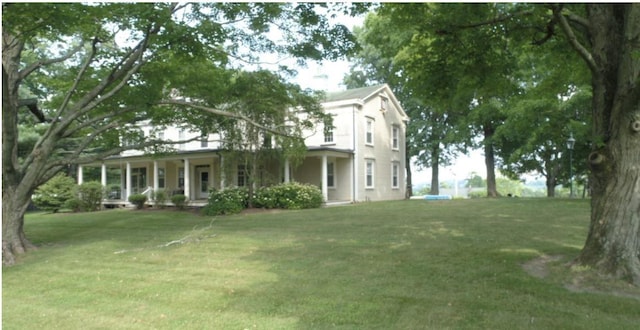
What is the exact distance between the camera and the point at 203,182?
2870 centimetres

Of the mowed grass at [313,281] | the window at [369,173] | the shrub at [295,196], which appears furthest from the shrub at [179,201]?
the window at [369,173]

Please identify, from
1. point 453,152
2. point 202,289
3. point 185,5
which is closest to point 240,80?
point 185,5

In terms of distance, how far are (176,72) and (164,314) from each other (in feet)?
28.9

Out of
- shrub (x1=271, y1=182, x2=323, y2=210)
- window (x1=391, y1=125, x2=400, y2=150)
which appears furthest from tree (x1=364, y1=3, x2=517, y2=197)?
window (x1=391, y1=125, x2=400, y2=150)

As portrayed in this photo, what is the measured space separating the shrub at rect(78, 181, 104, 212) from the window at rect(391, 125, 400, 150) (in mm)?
17558

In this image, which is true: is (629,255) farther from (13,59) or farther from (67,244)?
(13,59)

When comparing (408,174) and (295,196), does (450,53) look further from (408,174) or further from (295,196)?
(408,174)

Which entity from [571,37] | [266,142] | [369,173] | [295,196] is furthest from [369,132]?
[571,37]

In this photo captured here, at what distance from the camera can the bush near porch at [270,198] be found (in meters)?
19.0

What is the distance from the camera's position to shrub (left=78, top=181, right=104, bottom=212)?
2422 centimetres

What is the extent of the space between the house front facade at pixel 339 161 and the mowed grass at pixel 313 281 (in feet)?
33.2

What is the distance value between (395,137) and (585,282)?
77.7 ft

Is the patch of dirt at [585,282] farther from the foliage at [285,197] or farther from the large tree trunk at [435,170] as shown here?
the large tree trunk at [435,170]

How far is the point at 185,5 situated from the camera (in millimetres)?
11570
